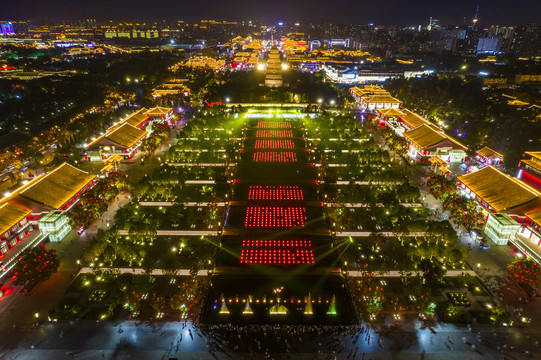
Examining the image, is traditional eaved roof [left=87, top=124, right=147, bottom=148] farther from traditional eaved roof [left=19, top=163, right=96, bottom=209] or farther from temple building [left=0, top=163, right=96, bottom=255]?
temple building [left=0, top=163, right=96, bottom=255]

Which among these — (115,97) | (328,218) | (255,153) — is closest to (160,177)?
(255,153)

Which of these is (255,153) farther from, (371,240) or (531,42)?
(531,42)

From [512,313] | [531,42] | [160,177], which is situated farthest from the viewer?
[531,42]

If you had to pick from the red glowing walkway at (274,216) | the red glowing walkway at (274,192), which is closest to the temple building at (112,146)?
the red glowing walkway at (274,192)

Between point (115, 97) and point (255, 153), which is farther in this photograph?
point (115, 97)

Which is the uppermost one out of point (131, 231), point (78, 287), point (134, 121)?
point (134, 121)

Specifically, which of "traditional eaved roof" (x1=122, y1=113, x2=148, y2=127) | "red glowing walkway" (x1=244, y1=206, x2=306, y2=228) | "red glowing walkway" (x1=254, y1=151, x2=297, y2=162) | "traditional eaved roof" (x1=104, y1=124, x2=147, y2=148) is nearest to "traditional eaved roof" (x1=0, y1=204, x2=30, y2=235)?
"traditional eaved roof" (x1=104, y1=124, x2=147, y2=148)

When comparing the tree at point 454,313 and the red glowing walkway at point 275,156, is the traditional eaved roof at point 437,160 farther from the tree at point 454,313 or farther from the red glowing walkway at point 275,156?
the tree at point 454,313

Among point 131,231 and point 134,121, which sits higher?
point 134,121
